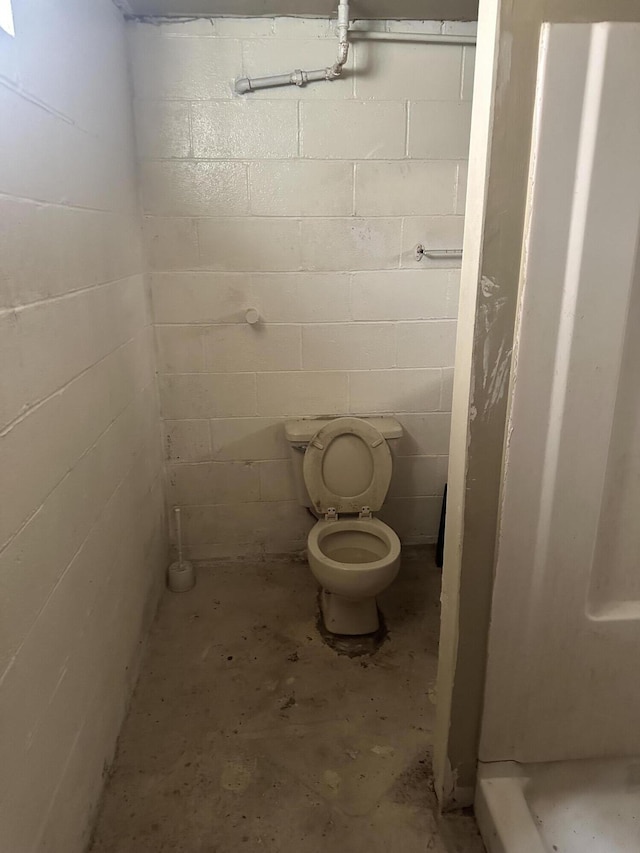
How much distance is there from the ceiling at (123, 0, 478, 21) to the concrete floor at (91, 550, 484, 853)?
224 cm

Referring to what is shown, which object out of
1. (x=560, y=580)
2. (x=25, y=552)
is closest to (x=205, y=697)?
(x=25, y=552)

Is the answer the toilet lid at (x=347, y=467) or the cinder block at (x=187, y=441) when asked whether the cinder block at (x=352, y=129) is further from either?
the cinder block at (x=187, y=441)

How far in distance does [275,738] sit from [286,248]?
1.78 metres

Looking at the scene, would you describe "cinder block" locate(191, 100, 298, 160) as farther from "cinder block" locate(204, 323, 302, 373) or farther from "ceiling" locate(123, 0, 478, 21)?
"cinder block" locate(204, 323, 302, 373)

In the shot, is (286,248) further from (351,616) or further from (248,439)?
(351,616)

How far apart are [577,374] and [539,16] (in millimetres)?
→ 658

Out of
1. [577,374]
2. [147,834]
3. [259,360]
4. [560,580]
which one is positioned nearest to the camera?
[577,374]

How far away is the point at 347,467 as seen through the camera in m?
2.41

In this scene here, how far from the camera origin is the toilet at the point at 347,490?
2.28m

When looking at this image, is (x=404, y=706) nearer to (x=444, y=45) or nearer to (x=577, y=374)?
(x=577, y=374)

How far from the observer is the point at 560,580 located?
1361 mm

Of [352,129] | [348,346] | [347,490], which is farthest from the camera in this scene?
[348,346]

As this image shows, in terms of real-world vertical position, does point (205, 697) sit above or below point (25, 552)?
below

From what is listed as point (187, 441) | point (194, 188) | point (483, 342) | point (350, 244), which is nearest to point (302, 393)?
point (187, 441)
